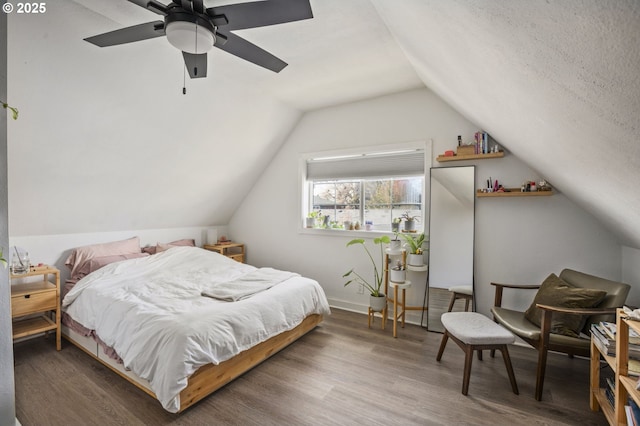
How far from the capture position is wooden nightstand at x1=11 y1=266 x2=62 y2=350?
265 centimetres

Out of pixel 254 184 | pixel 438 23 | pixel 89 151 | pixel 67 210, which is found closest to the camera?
pixel 438 23

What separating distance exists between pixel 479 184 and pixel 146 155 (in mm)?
3703

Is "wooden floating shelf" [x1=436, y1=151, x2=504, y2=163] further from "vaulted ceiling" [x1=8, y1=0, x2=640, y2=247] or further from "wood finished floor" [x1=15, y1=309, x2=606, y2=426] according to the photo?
"wood finished floor" [x1=15, y1=309, x2=606, y2=426]

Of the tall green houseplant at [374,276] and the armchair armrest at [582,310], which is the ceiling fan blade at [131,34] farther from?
the armchair armrest at [582,310]

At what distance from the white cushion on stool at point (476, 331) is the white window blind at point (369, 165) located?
178 centimetres

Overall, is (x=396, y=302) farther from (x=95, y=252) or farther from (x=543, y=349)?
(x=95, y=252)

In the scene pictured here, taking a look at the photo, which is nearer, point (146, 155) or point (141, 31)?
point (141, 31)

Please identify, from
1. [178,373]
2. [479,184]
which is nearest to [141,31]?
[178,373]

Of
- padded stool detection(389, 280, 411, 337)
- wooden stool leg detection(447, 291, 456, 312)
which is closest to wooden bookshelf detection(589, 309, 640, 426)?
wooden stool leg detection(447, 291, 456, 312)

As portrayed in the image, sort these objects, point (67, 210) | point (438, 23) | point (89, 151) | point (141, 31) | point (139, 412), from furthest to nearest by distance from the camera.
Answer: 1. point (67, 210)
2. point (89, 151)
3. point (139, 412)
4. point (141, 31)
5. point (438, 23)

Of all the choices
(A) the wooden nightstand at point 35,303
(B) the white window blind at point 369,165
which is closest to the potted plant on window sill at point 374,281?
(B) the white window blind at point 369,165

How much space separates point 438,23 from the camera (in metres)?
1.41

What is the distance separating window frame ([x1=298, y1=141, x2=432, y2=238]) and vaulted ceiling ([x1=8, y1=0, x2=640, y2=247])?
2.11 feet

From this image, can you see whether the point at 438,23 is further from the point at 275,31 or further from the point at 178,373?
the point at 178,373
